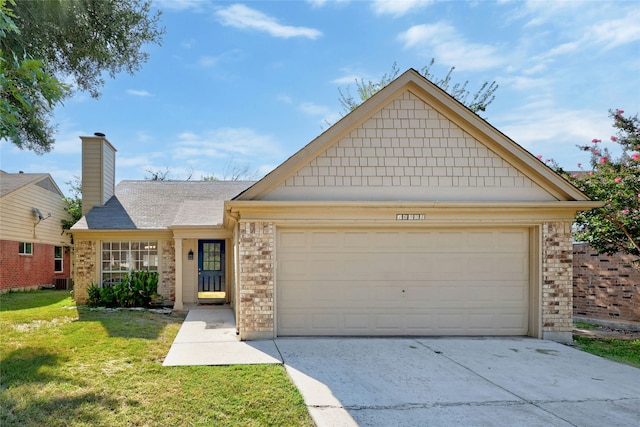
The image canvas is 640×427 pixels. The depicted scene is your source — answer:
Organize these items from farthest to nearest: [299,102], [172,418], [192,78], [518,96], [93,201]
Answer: [299,102], [192,78], [93,201], [518,96], [172,418]

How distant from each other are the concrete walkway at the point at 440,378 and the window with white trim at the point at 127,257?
550cm

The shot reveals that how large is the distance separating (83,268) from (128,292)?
1896 millimetres

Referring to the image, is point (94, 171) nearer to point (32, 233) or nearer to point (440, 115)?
point (32, 233)

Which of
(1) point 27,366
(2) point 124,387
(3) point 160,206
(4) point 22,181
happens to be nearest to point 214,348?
(2) point 124,387

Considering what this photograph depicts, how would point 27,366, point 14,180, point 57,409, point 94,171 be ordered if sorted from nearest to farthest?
point 57,409, point 27,366, point 94,171, point 14,180

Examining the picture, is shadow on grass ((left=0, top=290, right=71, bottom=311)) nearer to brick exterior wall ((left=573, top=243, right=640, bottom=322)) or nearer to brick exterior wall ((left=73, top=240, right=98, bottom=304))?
brick exterior wall ((left=73, top=240, right=98, bottom=304))

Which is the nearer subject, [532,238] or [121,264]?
[532,238]

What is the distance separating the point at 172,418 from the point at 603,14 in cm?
1104

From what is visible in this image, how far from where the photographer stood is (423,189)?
8789mm

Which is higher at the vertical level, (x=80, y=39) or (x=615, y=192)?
(x=80, y=39)

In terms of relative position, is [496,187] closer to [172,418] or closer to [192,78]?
[172,418]

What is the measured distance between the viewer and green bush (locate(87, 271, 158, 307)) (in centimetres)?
1291

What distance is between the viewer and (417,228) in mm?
8914

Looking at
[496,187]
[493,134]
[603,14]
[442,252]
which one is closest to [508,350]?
[442,252]
